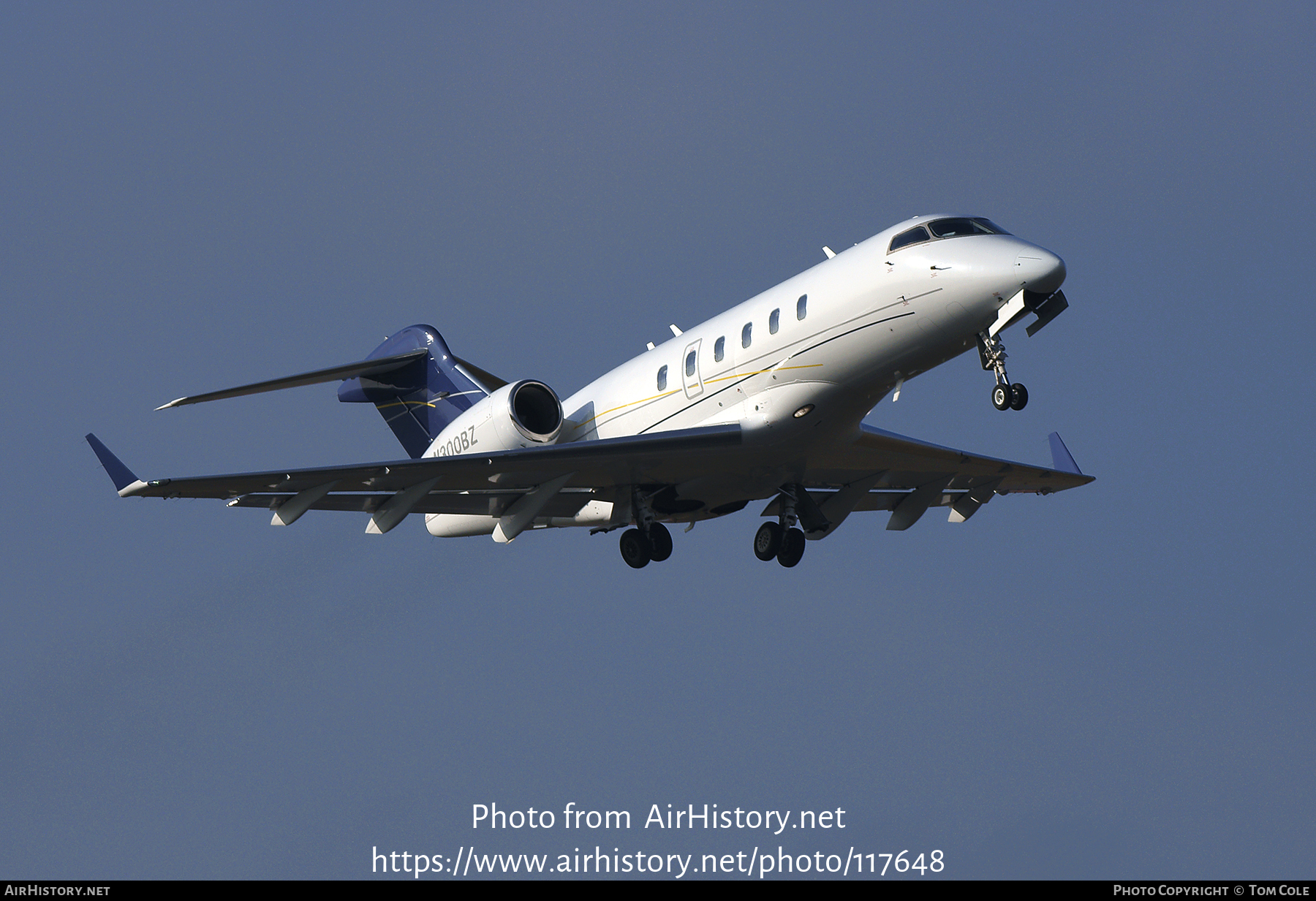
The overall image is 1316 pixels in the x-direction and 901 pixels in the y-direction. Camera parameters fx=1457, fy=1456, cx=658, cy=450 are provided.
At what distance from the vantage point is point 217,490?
19.0m

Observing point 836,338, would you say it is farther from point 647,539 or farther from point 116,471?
point 116,471

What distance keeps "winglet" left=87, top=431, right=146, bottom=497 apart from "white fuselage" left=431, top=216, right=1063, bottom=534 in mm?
6942

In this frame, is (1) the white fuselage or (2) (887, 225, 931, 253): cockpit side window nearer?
(1) the white fuselage

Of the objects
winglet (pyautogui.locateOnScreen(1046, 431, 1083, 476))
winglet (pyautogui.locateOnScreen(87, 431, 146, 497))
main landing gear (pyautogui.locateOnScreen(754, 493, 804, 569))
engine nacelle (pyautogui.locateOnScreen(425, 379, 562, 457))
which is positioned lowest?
winglet (pyautogui.locateOnScreen(87, 431, 146, 497))

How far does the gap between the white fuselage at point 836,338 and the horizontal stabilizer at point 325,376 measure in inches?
258

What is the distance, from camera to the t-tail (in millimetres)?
25844

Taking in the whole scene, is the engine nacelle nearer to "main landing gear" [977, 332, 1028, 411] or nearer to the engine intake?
the engine intake

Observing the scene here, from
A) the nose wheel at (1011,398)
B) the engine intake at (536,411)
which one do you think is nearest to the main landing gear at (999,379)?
the nose wheel at (1011,398)

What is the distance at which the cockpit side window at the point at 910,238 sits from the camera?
717 inches

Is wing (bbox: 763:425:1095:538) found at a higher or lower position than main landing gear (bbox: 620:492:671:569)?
higher

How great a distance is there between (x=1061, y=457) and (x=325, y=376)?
1319cm

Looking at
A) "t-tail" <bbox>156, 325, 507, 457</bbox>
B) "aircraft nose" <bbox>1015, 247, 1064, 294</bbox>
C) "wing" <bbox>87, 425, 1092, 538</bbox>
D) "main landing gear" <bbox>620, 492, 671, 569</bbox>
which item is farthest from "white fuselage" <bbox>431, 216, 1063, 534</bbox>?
"t-tail" <bbox>156, 325, 507, 457</bbox>

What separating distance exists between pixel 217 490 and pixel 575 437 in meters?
5.62

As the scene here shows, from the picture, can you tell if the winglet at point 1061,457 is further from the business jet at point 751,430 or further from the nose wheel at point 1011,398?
the nose wheel at point 1011,398
